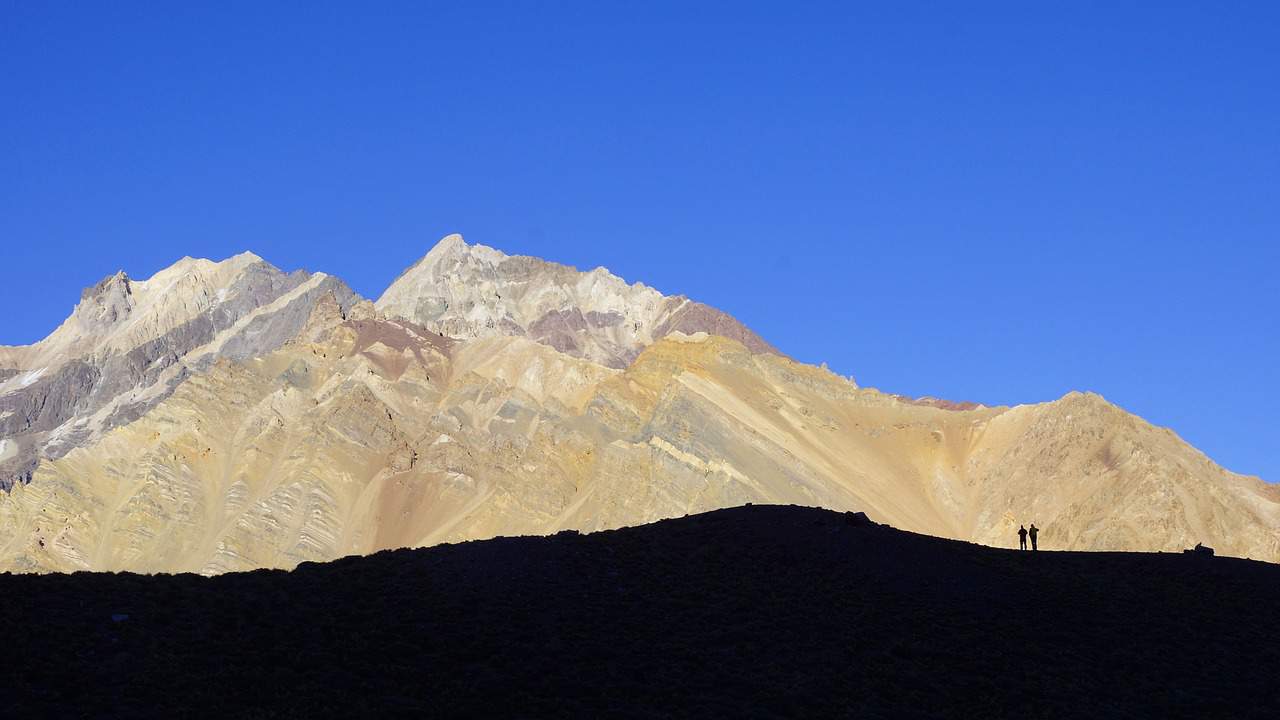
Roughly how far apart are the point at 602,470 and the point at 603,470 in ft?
1.69

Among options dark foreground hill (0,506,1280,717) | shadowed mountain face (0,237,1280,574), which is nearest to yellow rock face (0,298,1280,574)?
shadowed mountain face (0,237,1280,574)

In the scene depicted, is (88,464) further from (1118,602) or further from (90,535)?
(1118,602)

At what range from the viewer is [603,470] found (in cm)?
16275

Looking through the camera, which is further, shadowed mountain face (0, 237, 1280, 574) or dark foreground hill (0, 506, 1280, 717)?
shadowed mountain face (0, 237, 1280, 574)

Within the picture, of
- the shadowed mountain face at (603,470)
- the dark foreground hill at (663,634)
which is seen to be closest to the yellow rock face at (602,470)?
the shadowed mountain face at (603,470)

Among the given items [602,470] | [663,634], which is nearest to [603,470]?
[602,470]

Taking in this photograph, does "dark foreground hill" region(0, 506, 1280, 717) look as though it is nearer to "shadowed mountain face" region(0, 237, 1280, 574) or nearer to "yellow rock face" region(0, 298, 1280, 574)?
"shadowed mountain face" region(0, 237, 1280, 574)

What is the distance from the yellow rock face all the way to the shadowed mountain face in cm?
28

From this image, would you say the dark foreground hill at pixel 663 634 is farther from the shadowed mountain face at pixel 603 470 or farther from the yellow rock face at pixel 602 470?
the yellow rock face at pixel 602 470

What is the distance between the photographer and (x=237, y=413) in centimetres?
19662

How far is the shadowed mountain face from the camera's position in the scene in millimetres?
144125

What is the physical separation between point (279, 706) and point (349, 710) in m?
1.35

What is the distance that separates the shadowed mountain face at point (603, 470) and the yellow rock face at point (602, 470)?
28cm

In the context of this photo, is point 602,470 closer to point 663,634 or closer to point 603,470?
point 603,470
